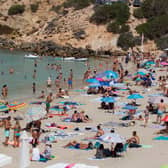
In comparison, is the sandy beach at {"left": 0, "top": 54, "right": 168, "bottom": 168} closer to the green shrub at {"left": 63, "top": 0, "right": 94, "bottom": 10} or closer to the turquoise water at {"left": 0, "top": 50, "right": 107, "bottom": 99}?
the turquoise water at {"left": 0, "top": 50, "right": 107, "bottom": 99}

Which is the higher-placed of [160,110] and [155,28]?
[155,28]

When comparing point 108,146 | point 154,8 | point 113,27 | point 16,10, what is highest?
point 16,10

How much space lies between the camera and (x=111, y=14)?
2749 inches

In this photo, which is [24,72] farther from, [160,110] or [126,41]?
[160,110]

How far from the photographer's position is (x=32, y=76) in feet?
135

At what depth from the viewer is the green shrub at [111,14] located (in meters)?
68.3

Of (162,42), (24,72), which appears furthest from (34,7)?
(24,72)

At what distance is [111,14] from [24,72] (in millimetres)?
29032

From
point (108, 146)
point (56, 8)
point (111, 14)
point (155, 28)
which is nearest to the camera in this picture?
point (108, 146)

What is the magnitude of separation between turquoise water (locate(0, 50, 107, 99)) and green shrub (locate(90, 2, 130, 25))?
1194cm

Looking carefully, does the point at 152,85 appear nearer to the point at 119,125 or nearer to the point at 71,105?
the point at 71,105

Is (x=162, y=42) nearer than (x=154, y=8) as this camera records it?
Yes

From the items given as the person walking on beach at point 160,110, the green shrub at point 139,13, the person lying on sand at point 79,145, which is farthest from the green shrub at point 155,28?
the person lying on sand at point 79,145

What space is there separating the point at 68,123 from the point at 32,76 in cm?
2066
